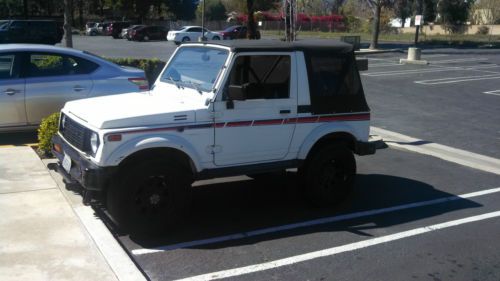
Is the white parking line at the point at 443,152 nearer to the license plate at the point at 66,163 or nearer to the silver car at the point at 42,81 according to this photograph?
the silver car at the point at 42,81

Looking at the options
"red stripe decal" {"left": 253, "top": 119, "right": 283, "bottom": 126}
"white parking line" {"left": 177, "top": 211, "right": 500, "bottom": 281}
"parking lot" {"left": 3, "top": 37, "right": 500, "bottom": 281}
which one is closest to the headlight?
"parking lot" {"left": 3, "top": 37, "right": 500, "bottom": 281}

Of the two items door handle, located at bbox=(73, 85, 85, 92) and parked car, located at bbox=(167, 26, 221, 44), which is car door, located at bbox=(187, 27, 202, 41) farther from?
door handle, located at bbox=(73, 85, 85, 92)

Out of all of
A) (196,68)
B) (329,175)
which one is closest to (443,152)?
(329,175)

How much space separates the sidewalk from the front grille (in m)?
0.75

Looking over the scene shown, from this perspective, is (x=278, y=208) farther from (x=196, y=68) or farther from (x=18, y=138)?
(x=18, y=138)

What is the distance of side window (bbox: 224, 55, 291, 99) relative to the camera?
5680mm

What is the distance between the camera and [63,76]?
8.64m

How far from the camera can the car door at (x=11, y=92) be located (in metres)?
8.21

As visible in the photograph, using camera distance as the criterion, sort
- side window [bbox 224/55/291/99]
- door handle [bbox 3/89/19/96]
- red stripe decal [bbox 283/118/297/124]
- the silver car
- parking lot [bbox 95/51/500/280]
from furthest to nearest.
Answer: the silver car
door handle [bbox 3/89/19/96]
red stripe decal [bbox 283/118/297/124]
side window [bbox 224/55/291/99]
parking lot [bbox 95/51/500/280]

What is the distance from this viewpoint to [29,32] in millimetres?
33031

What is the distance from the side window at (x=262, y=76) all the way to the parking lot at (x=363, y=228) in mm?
1359

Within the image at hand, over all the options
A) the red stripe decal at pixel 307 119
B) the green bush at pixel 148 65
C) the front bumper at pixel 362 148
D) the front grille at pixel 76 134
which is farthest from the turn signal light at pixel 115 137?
the green bush at pixel 148 65

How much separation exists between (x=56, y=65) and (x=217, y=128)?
4343 mm

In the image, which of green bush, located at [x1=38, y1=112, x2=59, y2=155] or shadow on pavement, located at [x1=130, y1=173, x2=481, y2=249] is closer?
shadow on pavement, located at [x1=130, y1=173, x2=481, y2=249]
